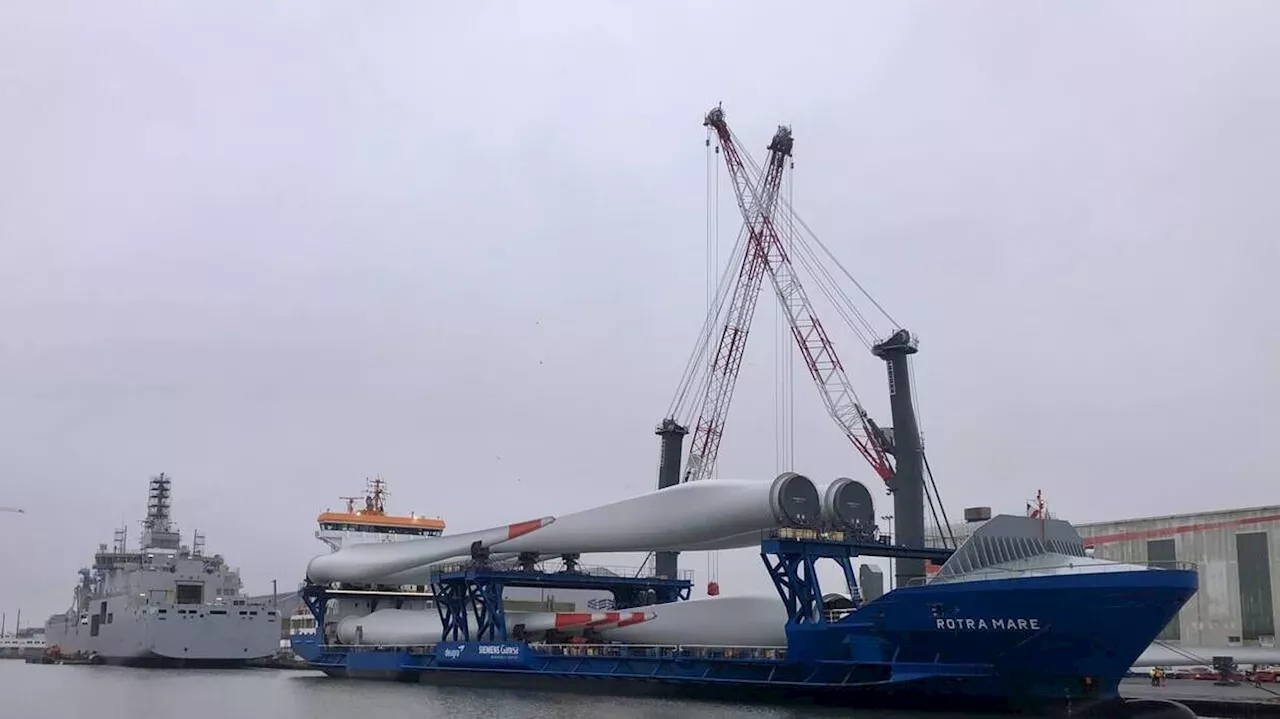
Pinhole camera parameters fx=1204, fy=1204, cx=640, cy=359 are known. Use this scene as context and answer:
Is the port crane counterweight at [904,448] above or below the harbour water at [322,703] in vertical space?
above

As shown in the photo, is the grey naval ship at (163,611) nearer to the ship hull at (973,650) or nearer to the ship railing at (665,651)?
the ship railing at (665,651)

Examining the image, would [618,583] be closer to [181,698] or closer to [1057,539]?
[181,698]

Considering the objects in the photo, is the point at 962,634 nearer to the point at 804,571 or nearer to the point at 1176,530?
the point at 804,571

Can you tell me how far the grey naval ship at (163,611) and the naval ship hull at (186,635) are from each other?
0.26ft

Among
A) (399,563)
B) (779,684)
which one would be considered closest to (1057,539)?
(779,684)

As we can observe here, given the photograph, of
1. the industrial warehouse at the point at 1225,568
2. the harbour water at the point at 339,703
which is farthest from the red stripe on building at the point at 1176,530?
the harbour water at the point at 339,703

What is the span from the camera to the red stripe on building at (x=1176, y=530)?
65.1 meters

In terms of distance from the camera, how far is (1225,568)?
66188 mm

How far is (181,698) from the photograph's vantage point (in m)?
57.7

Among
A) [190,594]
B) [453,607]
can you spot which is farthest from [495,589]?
[190,594]

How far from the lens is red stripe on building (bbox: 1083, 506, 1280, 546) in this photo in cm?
6506

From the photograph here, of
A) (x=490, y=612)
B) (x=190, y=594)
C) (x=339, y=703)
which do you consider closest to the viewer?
(x=339, y=703)

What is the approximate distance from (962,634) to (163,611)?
73.8m

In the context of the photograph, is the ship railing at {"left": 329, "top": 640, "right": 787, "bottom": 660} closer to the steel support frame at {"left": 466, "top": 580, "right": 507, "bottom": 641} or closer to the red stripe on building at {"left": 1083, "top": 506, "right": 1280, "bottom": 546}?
the steel support frame at {"left": 466, "top": 580, "right": 507, "bottom": 641}
